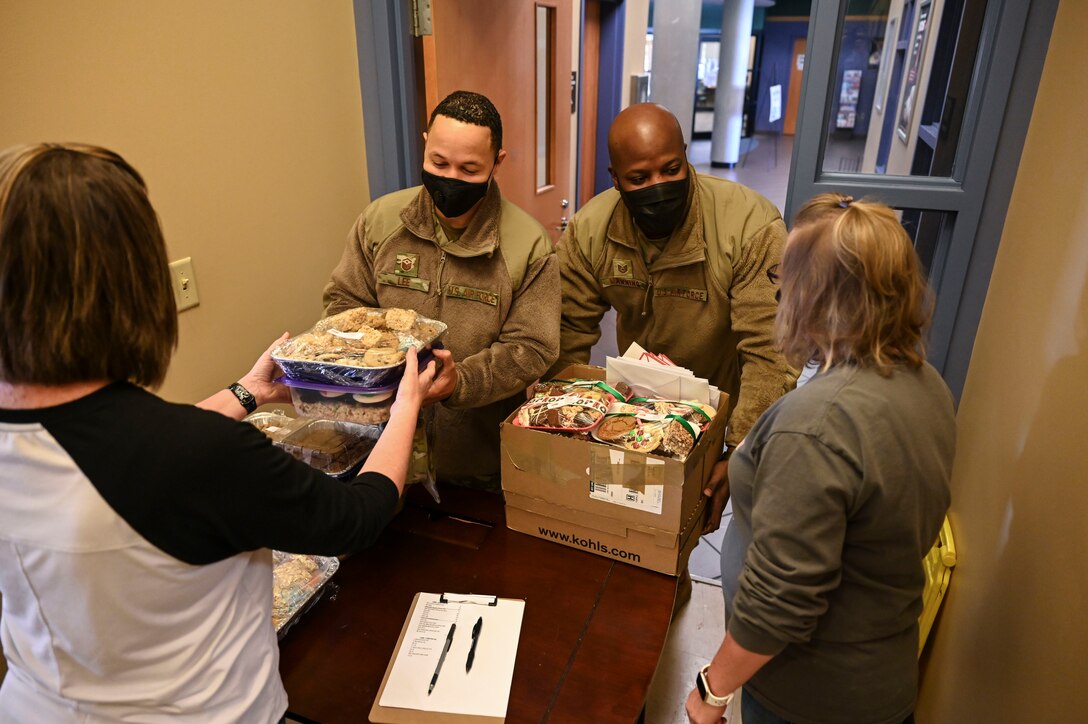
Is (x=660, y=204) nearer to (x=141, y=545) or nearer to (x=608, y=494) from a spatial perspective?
(x=608, y=494)

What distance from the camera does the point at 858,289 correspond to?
0.98 m

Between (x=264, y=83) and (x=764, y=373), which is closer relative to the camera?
(x=764, y=373)

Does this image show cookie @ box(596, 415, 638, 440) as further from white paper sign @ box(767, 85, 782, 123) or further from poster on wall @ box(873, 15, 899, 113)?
white paper sign @ box(767, 85, 782, 123)

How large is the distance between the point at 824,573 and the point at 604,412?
A: 50cm

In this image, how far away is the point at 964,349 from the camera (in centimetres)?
190

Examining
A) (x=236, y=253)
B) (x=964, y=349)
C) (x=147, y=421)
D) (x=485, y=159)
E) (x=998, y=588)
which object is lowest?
(x=998, y=588)

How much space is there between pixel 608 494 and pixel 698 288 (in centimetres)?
74

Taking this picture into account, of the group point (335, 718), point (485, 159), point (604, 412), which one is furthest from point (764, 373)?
point (335, 718)

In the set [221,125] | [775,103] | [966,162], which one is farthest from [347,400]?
[775,103]

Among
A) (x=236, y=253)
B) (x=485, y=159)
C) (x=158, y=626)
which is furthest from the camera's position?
(x=236, y=253)

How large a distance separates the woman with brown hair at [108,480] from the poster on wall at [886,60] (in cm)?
276

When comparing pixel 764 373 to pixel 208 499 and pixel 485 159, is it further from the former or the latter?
pixel 208 499

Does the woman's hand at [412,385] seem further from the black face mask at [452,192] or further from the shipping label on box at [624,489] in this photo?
the black face mask at [452,192]

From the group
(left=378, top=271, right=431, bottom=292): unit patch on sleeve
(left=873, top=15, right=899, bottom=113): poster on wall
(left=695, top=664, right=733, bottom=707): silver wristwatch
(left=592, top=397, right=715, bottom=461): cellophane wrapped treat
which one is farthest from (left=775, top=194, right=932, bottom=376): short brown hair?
(left=873, top=15, right=899, bottom=113): poster on wall
